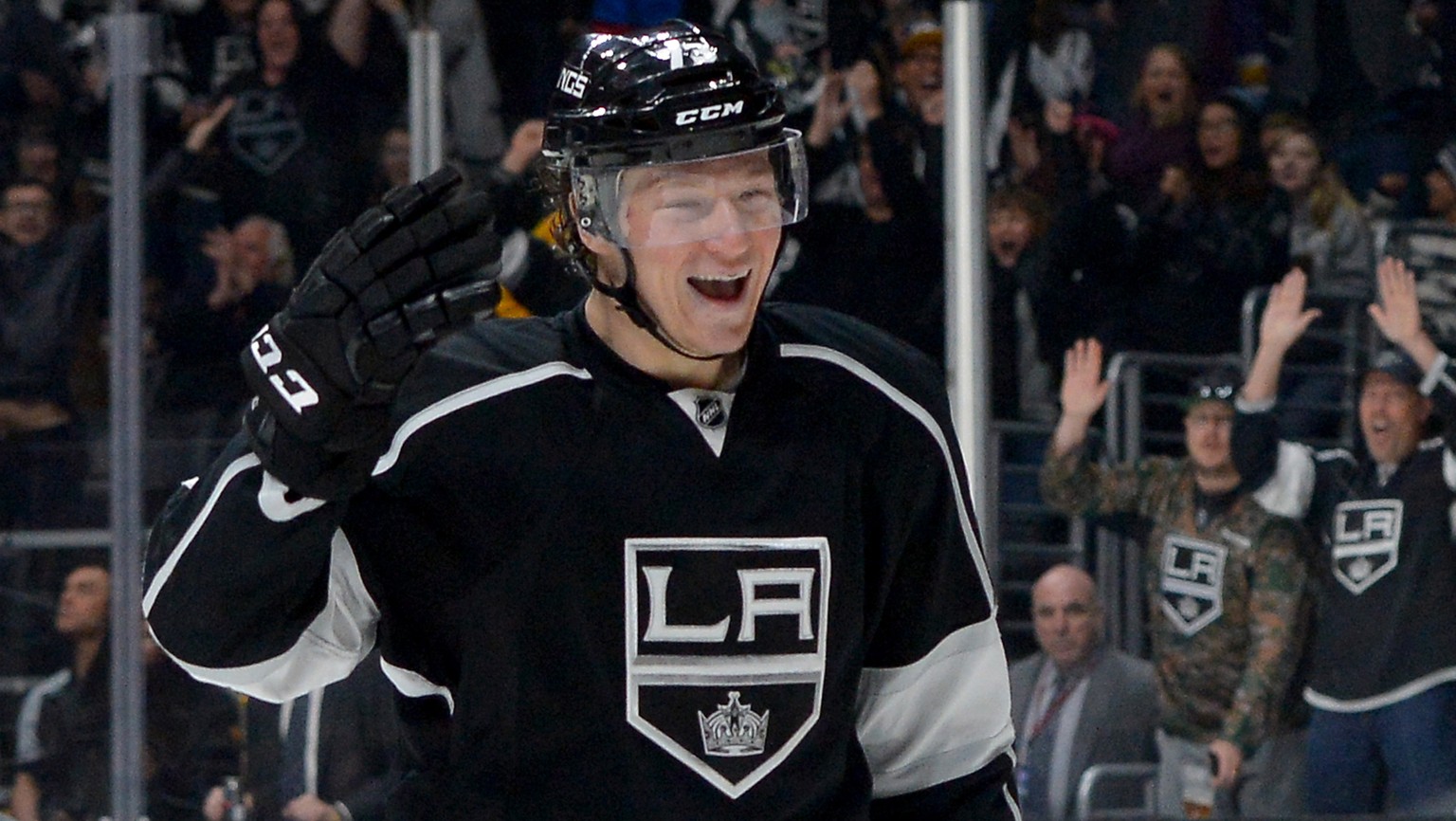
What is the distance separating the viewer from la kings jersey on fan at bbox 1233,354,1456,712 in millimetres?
2959

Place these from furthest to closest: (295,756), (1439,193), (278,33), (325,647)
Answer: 1. (278,33)
2. (1439,193)
3. (295,756)
4. (325,647)

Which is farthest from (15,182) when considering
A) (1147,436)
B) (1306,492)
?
(1306,492)

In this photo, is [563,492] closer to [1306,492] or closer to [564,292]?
[564,292]

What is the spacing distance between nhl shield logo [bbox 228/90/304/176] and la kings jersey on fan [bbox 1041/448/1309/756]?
4.18 feet

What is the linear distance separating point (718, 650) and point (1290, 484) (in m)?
1.91

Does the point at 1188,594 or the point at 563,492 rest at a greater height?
the point at 563,492

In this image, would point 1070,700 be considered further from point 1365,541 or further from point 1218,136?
point 1218,136

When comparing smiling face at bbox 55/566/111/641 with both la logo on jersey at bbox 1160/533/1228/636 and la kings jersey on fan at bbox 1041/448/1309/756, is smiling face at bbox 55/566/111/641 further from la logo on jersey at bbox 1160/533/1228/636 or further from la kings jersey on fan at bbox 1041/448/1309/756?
la logo on jersey at bbox 1160/533/1228/636

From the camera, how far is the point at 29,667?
3.04 m

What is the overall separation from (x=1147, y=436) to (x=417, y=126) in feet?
3.97

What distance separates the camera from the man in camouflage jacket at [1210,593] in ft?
9.77

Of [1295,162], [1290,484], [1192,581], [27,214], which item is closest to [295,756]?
[27,214]

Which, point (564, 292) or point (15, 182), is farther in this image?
point (15, 182)

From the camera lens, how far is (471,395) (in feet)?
4.48
